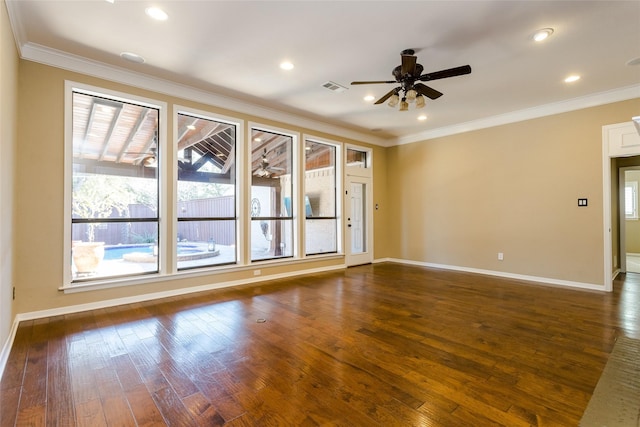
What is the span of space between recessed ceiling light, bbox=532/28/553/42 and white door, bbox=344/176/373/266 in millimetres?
4109

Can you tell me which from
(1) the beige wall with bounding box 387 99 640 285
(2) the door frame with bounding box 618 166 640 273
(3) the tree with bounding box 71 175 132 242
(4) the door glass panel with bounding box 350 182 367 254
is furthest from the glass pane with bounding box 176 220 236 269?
(2) the door frame with bounding box 618 166 640 273

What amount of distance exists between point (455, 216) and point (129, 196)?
19.3 feet

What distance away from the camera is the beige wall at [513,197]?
4707mm

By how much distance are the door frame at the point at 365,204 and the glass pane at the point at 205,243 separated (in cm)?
260

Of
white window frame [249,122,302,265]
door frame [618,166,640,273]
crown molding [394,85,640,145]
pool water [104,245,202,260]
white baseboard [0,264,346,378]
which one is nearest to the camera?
white baseboard [0,264,346,378]

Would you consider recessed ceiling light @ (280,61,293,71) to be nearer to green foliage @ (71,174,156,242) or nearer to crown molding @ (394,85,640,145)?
green foliage @ (71,174,156,242)

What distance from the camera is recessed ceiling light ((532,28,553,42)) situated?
296 centimetres

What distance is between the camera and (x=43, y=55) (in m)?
3.37

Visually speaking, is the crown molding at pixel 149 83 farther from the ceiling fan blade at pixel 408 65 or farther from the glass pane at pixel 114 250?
the ceiling fan blade at pixel 408 65

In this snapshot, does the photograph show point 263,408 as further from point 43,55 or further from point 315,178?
point 315,178

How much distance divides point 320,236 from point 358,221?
46.2 inches

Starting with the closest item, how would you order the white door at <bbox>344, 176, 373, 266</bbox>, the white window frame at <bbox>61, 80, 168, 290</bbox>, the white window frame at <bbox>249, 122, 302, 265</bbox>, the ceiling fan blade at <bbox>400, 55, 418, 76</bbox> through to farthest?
1. the ceiling fan blade at <bbox>400, 55, 418, 76</bbox>
2. the white window frame at <bbox>61, 80, 168, 290</bbox>
3. the white window frame at <bbox>249, 122, 302, 265</bbox>
4. the white door at <bbox>344, 176, 373, 266</bbox>

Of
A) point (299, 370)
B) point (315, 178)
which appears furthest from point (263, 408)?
point (315, 178)

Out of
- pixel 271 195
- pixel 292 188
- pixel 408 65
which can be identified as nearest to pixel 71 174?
pixel 271 195
